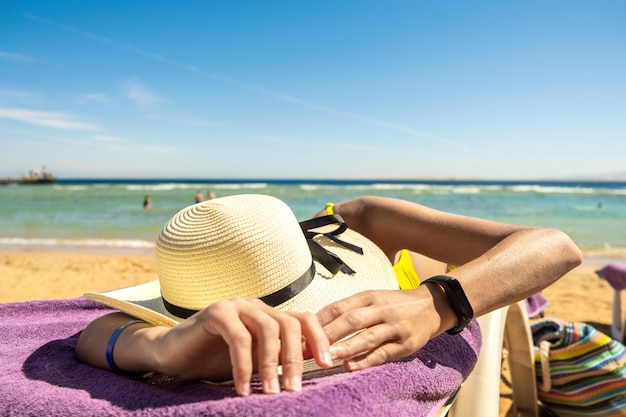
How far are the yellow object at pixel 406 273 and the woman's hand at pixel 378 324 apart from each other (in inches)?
22.0

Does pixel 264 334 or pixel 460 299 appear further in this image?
pixel 460 299

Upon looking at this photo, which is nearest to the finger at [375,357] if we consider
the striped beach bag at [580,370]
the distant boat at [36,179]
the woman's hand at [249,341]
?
the woman's hand at [249,341]

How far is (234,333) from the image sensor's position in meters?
0.59

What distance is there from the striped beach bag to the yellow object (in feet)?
2.84

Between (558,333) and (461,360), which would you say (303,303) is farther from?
(558,333)

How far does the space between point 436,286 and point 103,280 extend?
579 cm

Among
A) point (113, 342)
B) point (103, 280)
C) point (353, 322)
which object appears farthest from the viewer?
point (103, 280)

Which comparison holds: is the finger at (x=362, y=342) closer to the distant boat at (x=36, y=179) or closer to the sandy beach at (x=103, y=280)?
the sandy beach at (x=103, y=280)

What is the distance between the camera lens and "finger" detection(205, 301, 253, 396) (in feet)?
1.92

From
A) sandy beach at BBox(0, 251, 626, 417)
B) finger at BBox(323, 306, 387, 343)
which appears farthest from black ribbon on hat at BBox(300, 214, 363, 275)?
sandy beach at BBox(0, 251, 626, 417)

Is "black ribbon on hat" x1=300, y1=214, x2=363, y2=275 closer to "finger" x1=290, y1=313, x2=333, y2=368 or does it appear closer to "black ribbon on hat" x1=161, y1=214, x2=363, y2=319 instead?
"black ribbon on hat" x1=161, y1=214, x2=363, y2=319

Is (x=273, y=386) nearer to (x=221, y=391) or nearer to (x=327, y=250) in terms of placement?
(x=221, y=391)

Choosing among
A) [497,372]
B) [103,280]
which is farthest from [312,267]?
[103,280]

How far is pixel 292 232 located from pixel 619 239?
11928 mm
